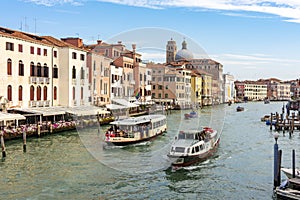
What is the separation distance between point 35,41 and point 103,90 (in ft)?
27.2

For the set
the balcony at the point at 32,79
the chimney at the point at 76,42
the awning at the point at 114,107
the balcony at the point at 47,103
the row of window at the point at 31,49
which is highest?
the chimney at the point at 76,42

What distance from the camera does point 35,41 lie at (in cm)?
2169

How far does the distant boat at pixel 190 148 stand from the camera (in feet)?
40.4

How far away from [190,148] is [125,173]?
8.04 feet

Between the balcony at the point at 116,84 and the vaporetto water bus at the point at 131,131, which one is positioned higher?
the balcony at the point at 116,84

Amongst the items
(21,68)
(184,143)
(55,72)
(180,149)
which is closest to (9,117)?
(21,68)

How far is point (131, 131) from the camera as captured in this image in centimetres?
1691

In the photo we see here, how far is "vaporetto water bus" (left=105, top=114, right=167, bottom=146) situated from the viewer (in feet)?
53.0

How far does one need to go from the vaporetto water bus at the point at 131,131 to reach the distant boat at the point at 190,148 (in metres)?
3.06

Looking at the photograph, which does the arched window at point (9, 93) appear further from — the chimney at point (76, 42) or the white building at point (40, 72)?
the chimney at point (76, 42)

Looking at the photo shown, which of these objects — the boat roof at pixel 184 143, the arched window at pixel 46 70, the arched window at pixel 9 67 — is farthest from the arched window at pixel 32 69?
the boat roof at pixel 184 143

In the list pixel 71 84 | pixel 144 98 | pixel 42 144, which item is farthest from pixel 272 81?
pixel 42 144

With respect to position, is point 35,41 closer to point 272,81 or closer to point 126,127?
point 126,127

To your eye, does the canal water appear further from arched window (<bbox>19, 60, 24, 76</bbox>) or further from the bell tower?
arched window (<bbox>19, 60, 24, 76</bbox>)
